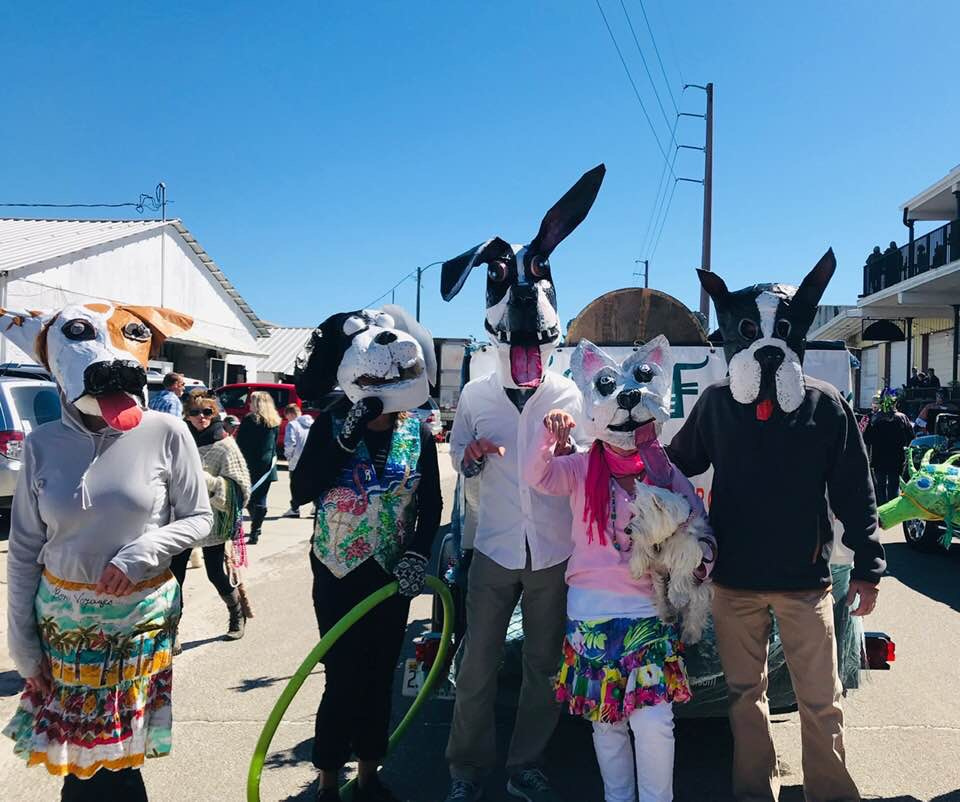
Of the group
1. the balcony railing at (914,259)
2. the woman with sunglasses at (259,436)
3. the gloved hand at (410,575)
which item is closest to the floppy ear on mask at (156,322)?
the gloved hand at (410,575)

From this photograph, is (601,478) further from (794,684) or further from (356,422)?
(794,684)

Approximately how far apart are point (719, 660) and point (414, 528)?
1.43m

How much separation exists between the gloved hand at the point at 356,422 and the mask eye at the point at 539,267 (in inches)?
35.6

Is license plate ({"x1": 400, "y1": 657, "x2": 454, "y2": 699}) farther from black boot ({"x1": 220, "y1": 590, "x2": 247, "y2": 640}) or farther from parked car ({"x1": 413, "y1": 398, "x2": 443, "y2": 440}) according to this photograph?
black boot ({"x1": 220, "y1": 590, "x2": 247, "y2": 640})

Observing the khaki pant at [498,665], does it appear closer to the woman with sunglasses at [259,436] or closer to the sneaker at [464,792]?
the sneaker at [464,792]

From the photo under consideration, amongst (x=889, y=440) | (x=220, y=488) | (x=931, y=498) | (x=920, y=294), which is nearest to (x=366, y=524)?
(x=220, y=488)

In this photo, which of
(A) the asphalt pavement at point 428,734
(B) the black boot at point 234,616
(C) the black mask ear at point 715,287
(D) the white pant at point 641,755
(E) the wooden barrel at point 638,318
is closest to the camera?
(D) the white pant at point 641,755

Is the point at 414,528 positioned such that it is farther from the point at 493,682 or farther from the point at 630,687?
the point at 630,687

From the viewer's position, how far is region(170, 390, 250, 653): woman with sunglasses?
533 cm

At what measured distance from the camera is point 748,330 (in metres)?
3.24

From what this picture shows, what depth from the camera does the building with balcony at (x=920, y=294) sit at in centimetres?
1961

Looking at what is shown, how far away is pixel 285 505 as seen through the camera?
12555 mm

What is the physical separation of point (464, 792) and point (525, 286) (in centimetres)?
207

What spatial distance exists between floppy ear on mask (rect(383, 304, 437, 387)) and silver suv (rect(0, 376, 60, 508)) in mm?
6520
